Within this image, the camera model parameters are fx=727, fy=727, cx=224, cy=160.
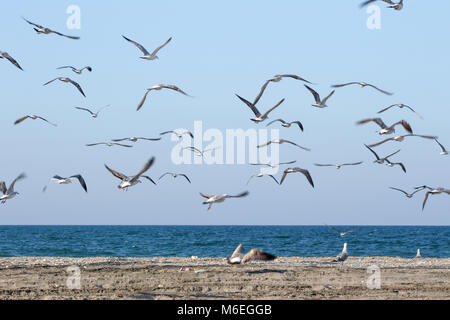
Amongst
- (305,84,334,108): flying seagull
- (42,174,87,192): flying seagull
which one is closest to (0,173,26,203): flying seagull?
(42,174,87,192): flying seagull

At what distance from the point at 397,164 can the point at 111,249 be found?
29.9 metres

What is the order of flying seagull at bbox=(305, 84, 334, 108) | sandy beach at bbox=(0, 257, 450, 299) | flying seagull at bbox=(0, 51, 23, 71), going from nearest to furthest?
sandy beach at bbox=(0, 257, 450, 299)
flying seagull at bbox=(0, 51, 23, 71)
flying seagull at bbox=(305, 84, 334, 108)

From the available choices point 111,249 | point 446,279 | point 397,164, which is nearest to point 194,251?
point 111,249

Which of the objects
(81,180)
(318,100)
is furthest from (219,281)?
(318,100)

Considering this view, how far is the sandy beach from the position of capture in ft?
56.2

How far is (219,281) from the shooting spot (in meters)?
19.3

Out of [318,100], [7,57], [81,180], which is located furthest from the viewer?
[318,100]

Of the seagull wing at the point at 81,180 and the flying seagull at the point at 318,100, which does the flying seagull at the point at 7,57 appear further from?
the flying seagull at the point at 318,100

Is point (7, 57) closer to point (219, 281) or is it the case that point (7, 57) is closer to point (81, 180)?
point (81, 180)

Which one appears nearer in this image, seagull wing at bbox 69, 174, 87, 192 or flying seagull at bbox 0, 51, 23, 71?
seagull wing at bbox 69, 174, 87, 192

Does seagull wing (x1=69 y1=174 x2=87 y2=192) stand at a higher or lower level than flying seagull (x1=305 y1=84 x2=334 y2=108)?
lower

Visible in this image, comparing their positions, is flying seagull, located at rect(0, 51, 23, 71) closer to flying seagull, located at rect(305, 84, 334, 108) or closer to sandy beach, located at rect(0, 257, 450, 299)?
sandy beach, located at rect(0, 257, 450, 299)
